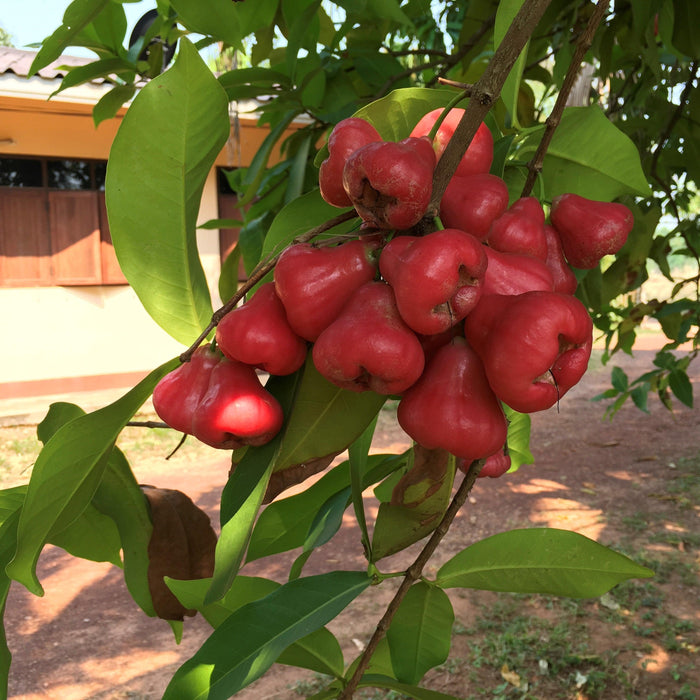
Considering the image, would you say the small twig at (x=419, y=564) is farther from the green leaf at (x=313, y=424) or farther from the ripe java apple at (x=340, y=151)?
the ripe java apple at (x=340, y=151)

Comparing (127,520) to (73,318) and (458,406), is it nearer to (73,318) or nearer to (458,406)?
(458,406)

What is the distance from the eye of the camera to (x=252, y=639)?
0.71m

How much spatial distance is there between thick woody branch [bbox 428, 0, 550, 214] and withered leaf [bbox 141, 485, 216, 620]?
0.55 meters

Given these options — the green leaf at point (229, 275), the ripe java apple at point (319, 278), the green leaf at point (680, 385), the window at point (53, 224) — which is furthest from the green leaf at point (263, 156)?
the window at point (53, 224)

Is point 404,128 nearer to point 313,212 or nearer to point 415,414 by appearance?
point 313,212

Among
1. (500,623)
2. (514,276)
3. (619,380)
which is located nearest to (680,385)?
(619,380)

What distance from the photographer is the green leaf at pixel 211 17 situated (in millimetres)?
871

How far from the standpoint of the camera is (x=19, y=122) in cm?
627

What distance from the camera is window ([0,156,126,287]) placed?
6.50 meters

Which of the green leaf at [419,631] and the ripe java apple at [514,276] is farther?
the green leaf at [419,631]

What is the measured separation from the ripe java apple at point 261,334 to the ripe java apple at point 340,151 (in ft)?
0.29

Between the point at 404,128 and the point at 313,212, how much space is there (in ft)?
0.38

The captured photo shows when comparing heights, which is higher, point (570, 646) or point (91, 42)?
point (91, 42)

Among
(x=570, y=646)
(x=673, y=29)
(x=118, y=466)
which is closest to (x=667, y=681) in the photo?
(x=570, y=646)
